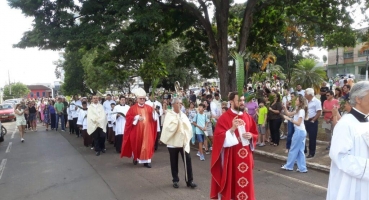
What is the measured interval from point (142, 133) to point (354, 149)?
23.6 ft

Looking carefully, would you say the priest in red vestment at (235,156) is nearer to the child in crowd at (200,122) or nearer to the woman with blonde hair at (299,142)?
the woman with blonde hair at (299,142)


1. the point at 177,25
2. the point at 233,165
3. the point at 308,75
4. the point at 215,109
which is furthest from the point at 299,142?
the point at 308,75

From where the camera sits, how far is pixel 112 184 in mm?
7984

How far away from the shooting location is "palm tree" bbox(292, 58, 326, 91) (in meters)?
20.8

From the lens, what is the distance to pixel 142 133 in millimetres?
9930

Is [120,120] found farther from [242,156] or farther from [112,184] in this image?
[242,156]

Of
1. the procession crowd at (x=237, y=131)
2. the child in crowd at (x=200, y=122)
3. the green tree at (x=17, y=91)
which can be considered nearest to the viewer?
the procession crowd at (x=237, y=131)

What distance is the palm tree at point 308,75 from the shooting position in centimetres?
2075

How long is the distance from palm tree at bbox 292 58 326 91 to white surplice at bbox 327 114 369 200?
59.7ft

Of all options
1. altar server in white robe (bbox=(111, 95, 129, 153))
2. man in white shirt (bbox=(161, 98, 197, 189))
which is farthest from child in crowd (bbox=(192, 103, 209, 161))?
man in white shirt (bbox=(161, 98, 197, 189))

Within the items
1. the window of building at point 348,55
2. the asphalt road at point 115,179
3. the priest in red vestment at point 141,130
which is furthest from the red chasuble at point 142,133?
the window of building at point 348,55

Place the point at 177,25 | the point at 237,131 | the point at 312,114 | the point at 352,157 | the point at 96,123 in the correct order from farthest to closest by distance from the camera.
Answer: the point at 177,25, the point at 96,123, the point at 312,114, the point at 237,131, the point at 352,157

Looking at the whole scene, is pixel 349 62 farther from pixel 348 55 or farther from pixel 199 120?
pixel 199 120

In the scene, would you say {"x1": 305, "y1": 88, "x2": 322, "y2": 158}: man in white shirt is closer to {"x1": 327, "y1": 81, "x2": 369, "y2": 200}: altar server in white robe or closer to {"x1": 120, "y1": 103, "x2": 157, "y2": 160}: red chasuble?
{"x1": 120, "y1": 103, "x2": 157, "y2": 160}: red chasuble
